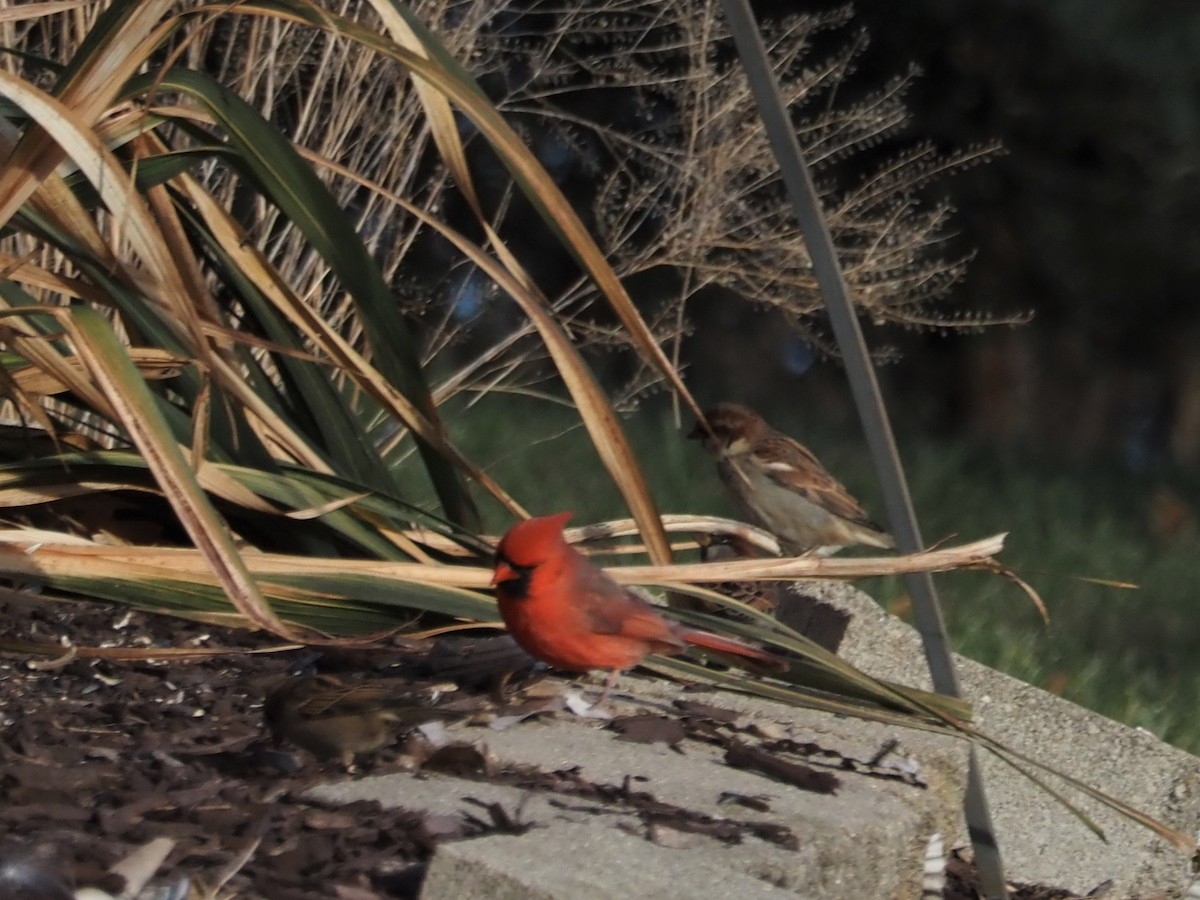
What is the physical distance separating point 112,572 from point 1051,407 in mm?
9657

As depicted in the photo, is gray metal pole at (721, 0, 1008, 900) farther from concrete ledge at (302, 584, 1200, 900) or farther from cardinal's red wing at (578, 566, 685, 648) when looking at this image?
cardinal's red wing at (578, 566, 685, 648)

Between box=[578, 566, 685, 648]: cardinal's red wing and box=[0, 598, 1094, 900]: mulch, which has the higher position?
box=[578, 566, 685, 648]: cardinal's red wing

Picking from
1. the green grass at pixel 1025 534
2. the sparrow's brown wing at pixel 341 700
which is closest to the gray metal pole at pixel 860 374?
the sparrow's brown wing at pixel 341 700

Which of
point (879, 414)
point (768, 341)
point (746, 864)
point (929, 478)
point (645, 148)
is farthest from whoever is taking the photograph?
point (768, 341)

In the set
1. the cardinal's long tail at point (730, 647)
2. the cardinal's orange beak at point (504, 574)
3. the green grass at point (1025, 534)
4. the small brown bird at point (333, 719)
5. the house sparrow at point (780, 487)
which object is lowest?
the green grass at point (1025, 534)

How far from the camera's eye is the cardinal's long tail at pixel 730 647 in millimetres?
3145

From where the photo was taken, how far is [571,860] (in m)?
2.12

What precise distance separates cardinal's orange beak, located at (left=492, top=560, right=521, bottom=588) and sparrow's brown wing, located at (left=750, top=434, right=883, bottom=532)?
2.81 m

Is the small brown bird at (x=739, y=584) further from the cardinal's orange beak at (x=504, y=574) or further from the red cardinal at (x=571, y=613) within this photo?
the cardinal's orange beak at (x=504, y=574)

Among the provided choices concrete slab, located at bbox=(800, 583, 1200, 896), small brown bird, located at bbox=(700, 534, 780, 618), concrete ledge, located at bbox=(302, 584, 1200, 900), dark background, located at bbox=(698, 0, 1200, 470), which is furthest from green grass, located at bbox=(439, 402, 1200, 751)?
concrete ledge, located at bbox=(302, 584, 1200, 900)

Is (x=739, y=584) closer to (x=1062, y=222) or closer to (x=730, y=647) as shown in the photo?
(x=730, y=647)

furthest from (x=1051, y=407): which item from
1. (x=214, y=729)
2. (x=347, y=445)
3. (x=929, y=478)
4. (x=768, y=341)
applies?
(x=214, y=729)

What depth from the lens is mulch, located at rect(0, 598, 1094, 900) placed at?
2197 mm

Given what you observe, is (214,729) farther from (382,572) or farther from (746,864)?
(746,864)
